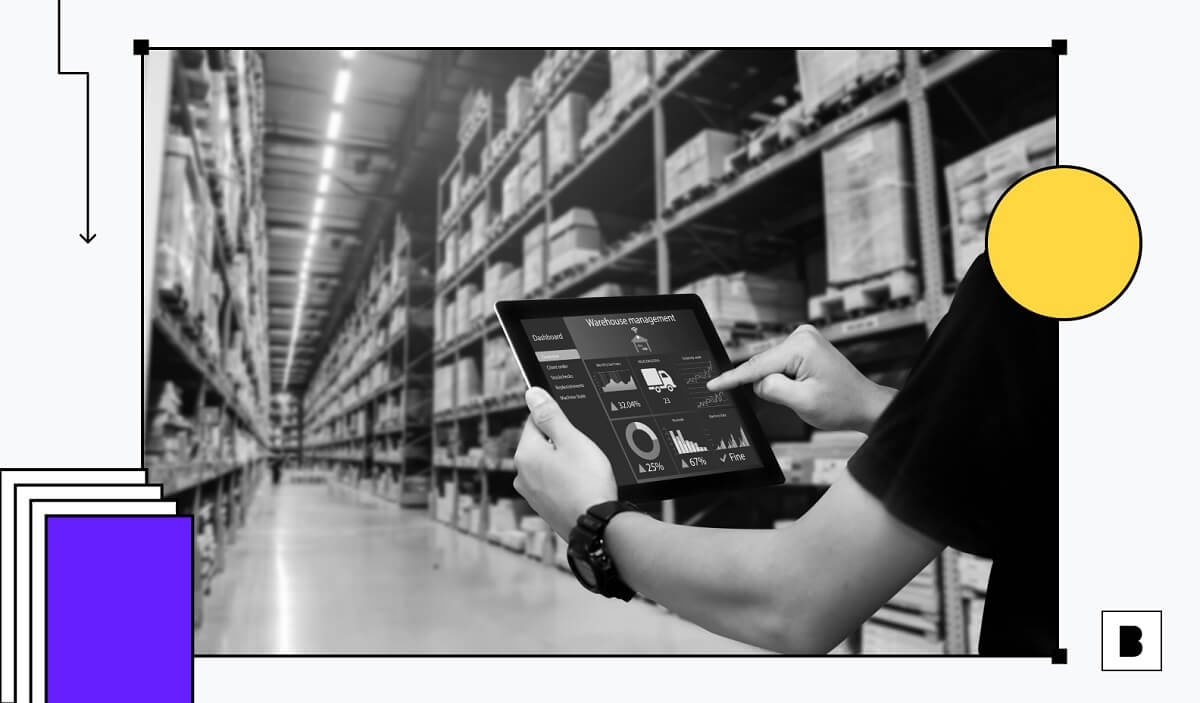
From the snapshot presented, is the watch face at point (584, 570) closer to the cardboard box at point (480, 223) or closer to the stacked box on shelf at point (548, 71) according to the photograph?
the stacked box on shelf at point (548, 71)

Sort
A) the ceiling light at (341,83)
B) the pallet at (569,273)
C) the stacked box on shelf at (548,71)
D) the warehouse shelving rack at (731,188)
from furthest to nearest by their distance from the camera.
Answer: the ceiling light at (341,83) → the stacked box on shelf at (548,71) → the pallet at (569,273) → the warehouse shelving rack at (731,188)

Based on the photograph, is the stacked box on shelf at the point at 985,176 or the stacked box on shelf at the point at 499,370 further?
the stacked box on shelf at the point at 499,370

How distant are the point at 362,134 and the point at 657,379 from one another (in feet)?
40.0

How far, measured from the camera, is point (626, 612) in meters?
4.57

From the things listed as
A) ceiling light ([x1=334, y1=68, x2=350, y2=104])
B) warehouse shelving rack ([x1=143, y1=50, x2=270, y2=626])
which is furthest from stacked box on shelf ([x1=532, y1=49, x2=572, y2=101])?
ceiling light ([x1=334, y1=68, x2=350, y2=104])

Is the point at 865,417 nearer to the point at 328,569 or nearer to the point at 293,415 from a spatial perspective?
the point at 328,569

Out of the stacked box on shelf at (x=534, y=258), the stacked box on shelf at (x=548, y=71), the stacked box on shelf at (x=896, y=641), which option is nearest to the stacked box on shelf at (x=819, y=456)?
the stacked box on shelf at (x=896, y=641)

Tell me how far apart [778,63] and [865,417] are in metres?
4.02

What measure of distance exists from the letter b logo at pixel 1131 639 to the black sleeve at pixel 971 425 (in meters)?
1.72

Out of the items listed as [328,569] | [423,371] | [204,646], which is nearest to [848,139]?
[204,646]

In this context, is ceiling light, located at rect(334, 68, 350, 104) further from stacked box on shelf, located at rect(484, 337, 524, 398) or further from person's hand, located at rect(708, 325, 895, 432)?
person's hand, located at rect(708, 325, 895, 432)

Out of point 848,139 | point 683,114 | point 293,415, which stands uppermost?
point 683,114

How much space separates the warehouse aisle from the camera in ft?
13.0

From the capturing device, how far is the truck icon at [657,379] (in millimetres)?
1079
